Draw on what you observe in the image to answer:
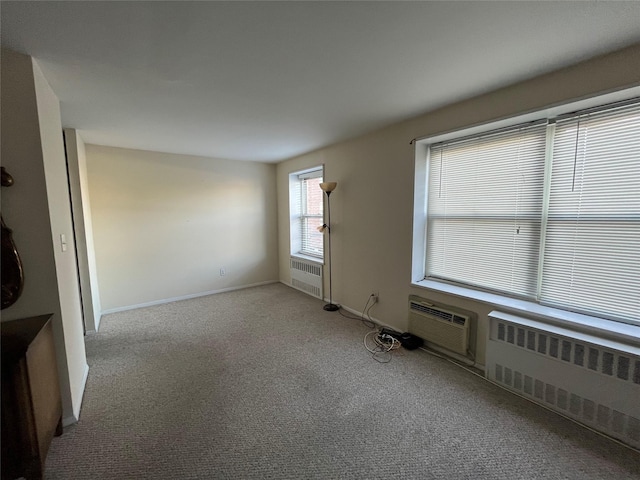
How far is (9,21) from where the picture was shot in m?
1.26

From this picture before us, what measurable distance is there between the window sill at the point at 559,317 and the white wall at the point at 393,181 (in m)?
0.10

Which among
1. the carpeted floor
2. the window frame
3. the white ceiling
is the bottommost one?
the carpeted floor

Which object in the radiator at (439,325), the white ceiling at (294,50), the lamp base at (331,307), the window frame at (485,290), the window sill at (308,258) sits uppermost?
the white ceiling at (294,50)

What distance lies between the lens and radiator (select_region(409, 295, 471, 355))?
2.34 metres

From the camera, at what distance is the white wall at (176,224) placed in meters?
3.64

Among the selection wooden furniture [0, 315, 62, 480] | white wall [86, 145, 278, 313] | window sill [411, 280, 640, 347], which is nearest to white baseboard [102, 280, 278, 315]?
white wall [86, 145, 278, 313]

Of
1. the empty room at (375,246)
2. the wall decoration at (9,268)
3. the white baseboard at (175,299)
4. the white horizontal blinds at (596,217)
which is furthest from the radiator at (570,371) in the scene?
the white baseboard at (175,299)

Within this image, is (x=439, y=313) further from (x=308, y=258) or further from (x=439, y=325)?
(x=308, y=258)

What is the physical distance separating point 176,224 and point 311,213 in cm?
221

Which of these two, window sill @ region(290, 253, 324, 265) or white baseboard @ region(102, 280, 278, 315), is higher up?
window sill @ region(290, 253, 324, 265)

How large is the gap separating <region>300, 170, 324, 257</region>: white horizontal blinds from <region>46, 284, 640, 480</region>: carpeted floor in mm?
2011

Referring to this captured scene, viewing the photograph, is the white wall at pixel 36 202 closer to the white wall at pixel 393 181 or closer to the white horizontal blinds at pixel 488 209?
the white wall at pixel 393 181

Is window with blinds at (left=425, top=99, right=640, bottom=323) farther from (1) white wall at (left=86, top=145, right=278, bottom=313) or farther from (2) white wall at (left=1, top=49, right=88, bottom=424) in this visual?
(1) white wall at (left=86, top=145, right=278, bottom=313)

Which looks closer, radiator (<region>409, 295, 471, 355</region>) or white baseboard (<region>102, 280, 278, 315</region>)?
radiator (<region>409, 295, 471, 355</region>)
